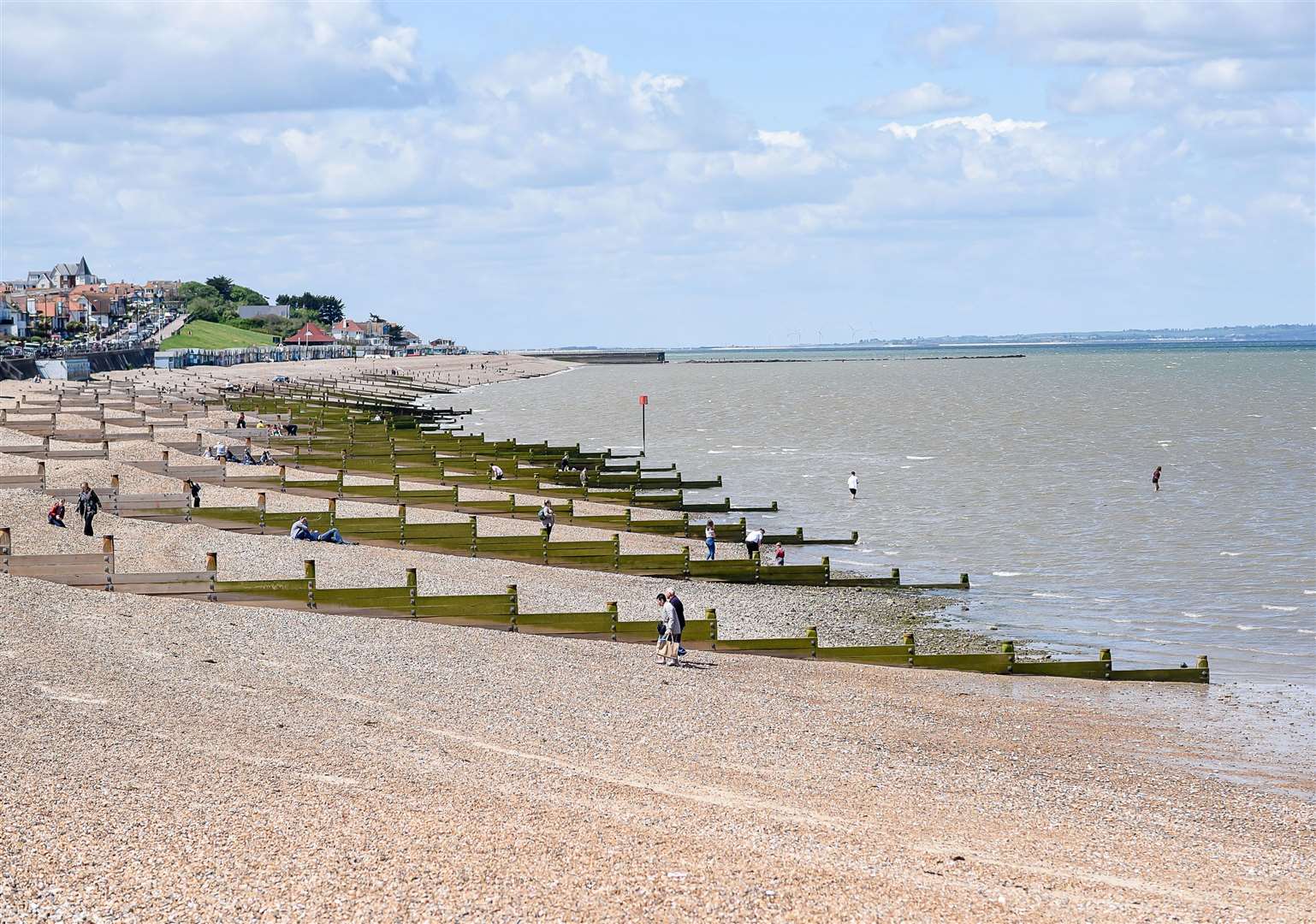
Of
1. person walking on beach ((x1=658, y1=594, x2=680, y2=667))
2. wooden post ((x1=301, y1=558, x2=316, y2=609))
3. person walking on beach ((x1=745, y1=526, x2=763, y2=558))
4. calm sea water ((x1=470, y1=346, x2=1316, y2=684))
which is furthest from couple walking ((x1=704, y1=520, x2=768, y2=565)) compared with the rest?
wooden post ((x1=301, y1=558, x2=316, y2=609))

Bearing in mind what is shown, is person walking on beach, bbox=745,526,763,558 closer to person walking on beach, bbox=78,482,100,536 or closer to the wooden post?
the wooden post

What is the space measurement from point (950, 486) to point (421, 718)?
47.5m

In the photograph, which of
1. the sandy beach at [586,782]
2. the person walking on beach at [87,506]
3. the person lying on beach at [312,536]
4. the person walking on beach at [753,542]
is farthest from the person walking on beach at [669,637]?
the person walking on beach at [87,506]

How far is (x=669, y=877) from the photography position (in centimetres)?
1442

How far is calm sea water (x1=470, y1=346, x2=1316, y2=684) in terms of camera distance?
34.7 metres

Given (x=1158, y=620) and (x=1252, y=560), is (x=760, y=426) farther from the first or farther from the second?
(x=1158, y=620)

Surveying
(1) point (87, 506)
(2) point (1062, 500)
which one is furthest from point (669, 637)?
(2) point (1062, 500)

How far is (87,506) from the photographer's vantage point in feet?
125

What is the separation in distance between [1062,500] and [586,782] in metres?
46.4

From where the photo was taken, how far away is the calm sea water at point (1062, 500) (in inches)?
1366

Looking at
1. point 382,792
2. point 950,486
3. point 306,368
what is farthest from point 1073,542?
point 306,368

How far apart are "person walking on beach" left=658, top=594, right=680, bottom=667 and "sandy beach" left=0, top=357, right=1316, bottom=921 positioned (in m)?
0.45

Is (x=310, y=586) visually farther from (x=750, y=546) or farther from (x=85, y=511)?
(x=750, y=546)

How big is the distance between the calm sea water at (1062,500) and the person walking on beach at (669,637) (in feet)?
30.9
